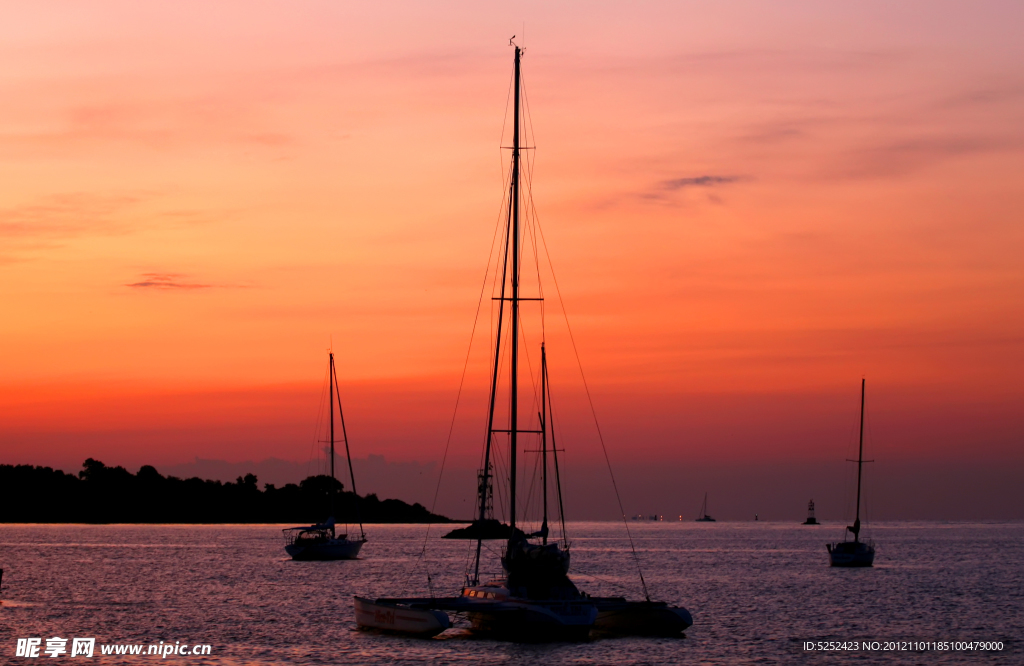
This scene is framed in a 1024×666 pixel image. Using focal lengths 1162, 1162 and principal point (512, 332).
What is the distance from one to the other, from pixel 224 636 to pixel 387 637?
27.6ft

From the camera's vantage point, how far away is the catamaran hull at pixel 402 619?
47.9 m

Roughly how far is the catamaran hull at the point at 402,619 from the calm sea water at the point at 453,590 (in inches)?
25.9

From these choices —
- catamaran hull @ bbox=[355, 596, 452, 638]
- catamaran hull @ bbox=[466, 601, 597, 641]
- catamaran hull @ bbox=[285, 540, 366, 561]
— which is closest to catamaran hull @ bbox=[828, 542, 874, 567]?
catamaran hull @ bbox=[285, 540, 366, 561]

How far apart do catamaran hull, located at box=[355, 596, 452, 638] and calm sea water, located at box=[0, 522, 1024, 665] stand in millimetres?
658

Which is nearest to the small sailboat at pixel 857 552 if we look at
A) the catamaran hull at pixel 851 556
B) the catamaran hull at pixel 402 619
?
the catamaran hull at pixel 851 556

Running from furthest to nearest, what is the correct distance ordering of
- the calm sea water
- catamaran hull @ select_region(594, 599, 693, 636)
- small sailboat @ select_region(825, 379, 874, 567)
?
small sailboat @ select_region(825, 379, 874, 567) → catamaran hull @ select_region(594, 599, 693, 636) → the calm sea water

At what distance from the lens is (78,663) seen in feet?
145

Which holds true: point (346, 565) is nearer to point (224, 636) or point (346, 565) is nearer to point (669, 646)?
point (224, 636)

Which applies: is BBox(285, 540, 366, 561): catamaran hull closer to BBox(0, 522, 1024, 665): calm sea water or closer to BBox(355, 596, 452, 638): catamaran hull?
BBox(0, 522, 1024, 665): calm sea water

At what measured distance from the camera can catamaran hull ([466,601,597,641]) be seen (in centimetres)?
4472

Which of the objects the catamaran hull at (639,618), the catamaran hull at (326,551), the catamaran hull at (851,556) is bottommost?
the catamaran hull at (326,551)

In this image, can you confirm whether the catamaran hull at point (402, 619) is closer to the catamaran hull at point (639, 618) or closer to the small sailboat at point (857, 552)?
the catamaran hull at point (639, 618)

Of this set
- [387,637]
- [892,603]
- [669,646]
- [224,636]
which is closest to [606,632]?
[669,646]

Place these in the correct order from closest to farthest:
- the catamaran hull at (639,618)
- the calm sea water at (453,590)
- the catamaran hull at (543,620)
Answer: the catamaran hull at (543,620)
the calm sea water at (453,590)
the catamaran hull at (639,618)
